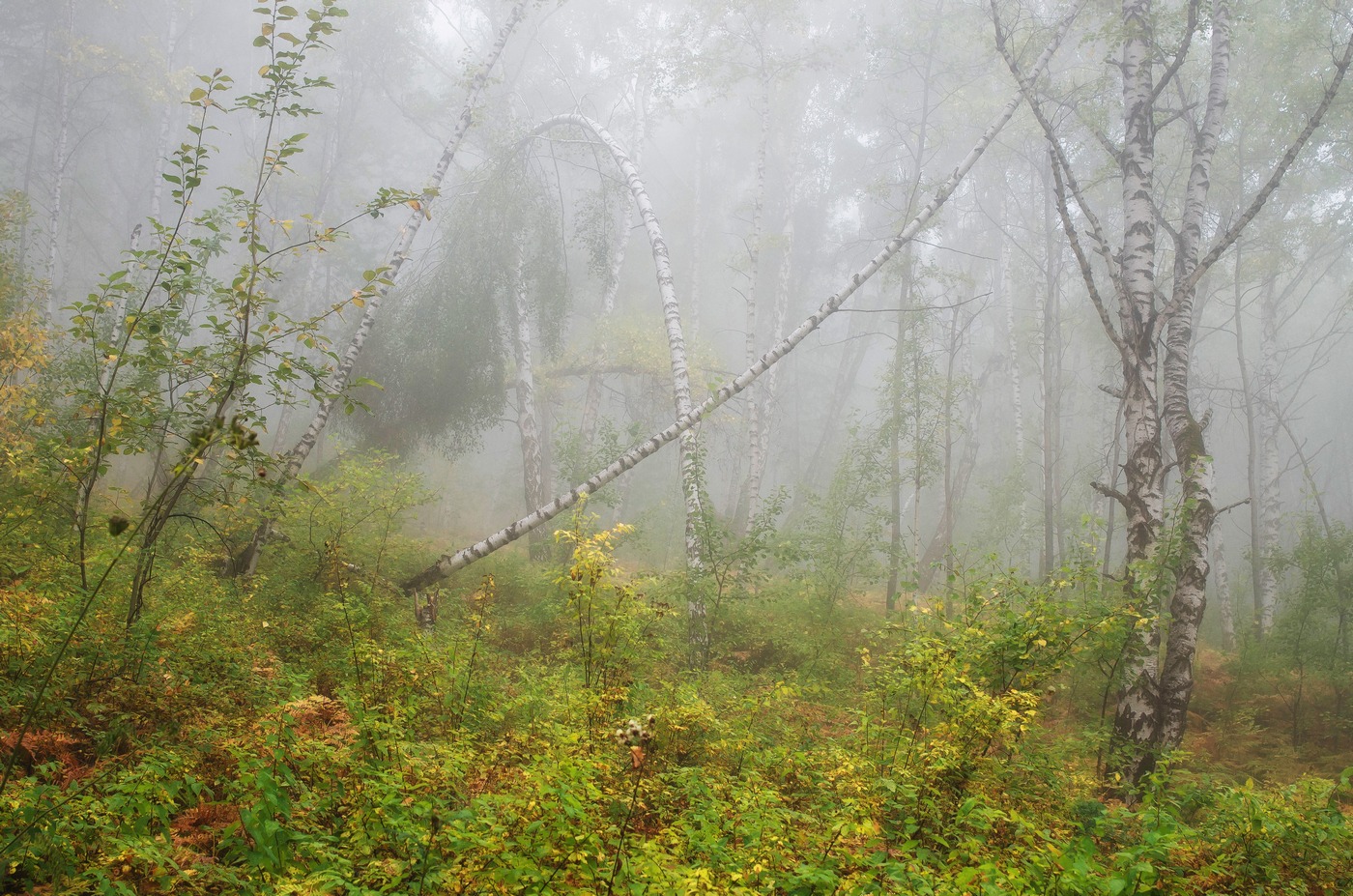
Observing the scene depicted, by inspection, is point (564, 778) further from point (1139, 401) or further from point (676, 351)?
point (676, 351)

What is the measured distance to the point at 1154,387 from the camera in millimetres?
6918

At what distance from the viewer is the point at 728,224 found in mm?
30625

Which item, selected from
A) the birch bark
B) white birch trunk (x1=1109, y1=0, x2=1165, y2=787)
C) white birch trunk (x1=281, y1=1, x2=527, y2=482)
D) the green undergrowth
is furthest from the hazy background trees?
the green undergrowth

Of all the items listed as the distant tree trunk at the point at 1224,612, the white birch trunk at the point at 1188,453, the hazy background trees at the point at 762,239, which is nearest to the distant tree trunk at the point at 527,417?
the hazy background trees at the point at 762,239

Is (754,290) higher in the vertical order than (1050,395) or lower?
higher

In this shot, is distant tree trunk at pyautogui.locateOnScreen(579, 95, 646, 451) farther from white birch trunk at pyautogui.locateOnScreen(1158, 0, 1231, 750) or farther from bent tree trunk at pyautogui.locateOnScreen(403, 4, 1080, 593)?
white birch trunk at pyautogui.locateOnScreen(1158, 0, 1231, 750)

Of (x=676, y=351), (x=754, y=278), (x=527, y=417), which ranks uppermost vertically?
(x=754, y=278)

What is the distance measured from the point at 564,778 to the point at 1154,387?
22.8 feet

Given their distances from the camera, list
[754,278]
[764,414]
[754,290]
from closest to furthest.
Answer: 1. [754,290]
2. [754,278]
3. [764,414]

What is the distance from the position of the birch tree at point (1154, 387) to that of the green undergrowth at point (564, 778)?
1.56 ft

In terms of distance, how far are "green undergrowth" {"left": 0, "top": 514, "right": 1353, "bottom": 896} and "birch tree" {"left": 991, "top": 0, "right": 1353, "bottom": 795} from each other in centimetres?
48

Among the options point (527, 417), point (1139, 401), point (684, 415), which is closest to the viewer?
point (1139, 401)

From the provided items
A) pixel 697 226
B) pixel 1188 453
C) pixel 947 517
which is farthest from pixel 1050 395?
pixel 697 226

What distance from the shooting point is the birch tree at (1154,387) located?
6.03 meters
